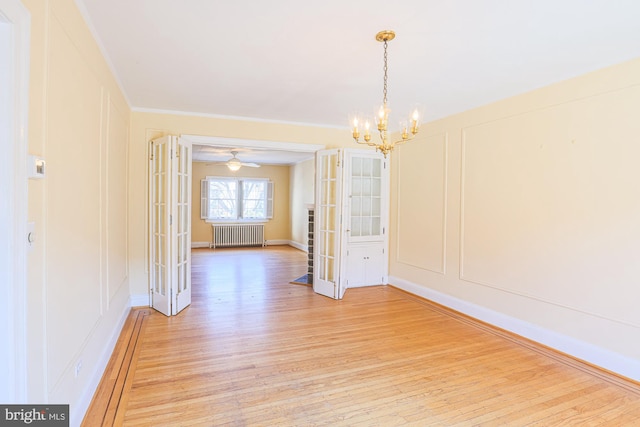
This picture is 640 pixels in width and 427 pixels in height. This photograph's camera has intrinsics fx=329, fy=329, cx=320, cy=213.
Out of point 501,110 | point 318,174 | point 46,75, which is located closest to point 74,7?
point 46,75

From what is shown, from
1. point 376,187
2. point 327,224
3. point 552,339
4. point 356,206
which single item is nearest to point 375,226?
point 356,206

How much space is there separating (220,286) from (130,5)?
436 centimetres

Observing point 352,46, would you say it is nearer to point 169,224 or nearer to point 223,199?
point 169,224

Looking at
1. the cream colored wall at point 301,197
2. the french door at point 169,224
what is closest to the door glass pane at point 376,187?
the french door at point 169,224

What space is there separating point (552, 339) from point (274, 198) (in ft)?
28.1

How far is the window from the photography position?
396 inches

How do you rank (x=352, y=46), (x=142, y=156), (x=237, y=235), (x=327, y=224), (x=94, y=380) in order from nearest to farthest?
(x=94, y=380) → (x=352, y=46) → (x=142, y=156) → (x=327, y=224) → (x=237, y=235)

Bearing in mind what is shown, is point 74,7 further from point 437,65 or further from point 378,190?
point 378,190

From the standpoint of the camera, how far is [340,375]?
279 cm

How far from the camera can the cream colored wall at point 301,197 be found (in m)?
9.30

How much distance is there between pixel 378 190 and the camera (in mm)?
5711

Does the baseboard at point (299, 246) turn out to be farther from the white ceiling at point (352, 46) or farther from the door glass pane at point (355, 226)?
the white ceiling at point (352, 46)

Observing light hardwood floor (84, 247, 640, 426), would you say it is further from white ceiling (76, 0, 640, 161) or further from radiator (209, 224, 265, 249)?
radiator (209, 224, 265, 249)

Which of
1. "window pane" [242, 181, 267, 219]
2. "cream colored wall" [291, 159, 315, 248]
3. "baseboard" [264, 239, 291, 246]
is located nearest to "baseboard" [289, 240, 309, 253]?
"cream colored wall" [291, 159, 315, 248]
